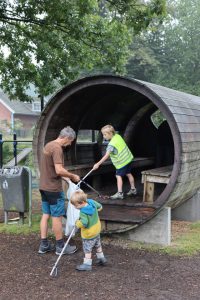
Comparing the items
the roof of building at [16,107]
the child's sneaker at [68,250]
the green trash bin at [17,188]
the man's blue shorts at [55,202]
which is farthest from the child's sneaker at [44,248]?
the roof of building at [16,107]

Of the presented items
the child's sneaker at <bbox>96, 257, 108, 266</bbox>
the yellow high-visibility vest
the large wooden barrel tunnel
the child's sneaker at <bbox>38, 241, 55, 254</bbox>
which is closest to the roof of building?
the large wooden barrel tunnel

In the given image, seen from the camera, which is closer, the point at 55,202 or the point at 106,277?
the point at 106,277

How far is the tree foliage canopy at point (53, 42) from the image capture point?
11.4 metres

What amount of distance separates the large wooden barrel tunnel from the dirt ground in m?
0.80

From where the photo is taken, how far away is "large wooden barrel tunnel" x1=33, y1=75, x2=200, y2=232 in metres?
6.47

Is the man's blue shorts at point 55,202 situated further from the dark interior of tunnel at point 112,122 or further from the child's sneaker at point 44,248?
the dark interior of tunnel at point 112,122

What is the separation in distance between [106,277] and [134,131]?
631 centimetres

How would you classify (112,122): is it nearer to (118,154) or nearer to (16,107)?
(118,154)

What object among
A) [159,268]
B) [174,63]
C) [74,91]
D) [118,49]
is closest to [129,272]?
[159,268]

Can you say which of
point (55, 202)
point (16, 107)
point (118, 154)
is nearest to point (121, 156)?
point (118, 154)

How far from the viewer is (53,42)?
12.1 metres

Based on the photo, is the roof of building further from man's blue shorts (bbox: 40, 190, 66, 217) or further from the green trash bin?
man's blue shorts (bbox: 40, 190, 66, 217)

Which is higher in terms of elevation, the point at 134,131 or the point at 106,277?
the point at 134,131

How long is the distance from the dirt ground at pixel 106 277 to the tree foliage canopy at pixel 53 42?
6488 millimetres
